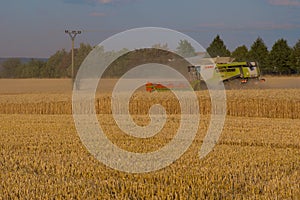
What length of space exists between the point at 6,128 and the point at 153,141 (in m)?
4.97

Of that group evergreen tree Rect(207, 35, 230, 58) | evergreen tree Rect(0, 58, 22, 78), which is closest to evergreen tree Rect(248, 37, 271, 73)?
evergreen tree Rect(207, 35, 230, 58)

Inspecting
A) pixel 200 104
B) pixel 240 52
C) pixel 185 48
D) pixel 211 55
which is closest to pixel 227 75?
pixel 200 104

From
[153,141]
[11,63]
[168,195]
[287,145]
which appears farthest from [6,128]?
[11,63]

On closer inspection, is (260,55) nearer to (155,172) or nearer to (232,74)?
(232,74)

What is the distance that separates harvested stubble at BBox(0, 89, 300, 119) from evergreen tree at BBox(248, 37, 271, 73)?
4557 cm

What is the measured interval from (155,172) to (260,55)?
60.3 m

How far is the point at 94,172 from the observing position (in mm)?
7051

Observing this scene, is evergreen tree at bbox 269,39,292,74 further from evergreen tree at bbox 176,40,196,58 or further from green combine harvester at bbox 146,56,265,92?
green combine harvester at bbox 146,56,265,92

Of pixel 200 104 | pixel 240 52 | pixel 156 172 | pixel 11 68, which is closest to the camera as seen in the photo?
pixel 156 172

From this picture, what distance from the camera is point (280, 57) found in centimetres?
6244

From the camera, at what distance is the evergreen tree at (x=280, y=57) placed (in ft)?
205

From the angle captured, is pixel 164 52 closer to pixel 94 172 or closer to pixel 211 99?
pixel 211 99

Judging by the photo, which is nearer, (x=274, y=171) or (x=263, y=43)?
(x=274, y=171)

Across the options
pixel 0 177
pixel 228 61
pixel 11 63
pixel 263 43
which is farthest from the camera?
pixel 11 63
